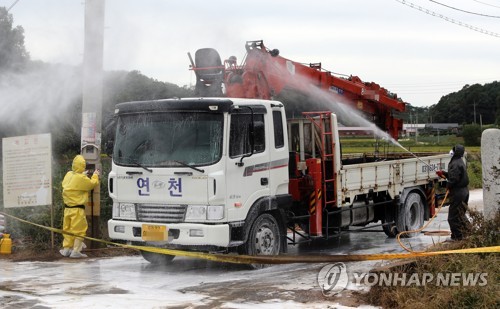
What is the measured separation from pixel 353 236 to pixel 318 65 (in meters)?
3.72

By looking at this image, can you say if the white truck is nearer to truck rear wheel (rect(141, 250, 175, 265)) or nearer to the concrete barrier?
truck rear wheel (rect(141, 250, 175, 265))

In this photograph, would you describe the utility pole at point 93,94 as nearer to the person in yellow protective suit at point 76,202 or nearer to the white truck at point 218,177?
the person in yellow protective suit at point 76,202

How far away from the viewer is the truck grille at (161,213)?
34.0 feet

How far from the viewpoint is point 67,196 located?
39.5ft

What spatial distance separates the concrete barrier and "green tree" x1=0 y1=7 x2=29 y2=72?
39.8 feet

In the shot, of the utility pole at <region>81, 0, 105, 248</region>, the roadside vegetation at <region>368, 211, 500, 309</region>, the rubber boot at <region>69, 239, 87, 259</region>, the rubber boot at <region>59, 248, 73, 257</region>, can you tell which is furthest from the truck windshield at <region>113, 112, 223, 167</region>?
the roadside vegetation at <region>368, 211, 500, 309</region>

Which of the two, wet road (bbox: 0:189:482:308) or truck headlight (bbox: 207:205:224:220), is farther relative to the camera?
truck headlight (bbox: 207:205:224:220)

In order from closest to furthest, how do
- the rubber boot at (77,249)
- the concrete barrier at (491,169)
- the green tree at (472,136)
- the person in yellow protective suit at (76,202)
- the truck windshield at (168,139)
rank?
the concrete barrier at (491,169) → the truck windshield at (168,139) → the person in yellow protective suit at (76,202) → the rubber boot at (77,249) → the green tree at (472,136)

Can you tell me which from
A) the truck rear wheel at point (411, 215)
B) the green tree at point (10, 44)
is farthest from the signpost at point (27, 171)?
the truck rear wheel at point (411, 215)

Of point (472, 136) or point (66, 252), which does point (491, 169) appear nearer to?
point (66, 252)

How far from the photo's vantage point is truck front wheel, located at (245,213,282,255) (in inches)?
420

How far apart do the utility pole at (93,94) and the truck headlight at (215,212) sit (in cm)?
332

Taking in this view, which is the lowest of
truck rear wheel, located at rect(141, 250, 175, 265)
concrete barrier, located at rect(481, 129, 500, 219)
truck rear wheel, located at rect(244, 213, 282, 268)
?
truck rear wheel, located at rect(141, 250, 175, 265)

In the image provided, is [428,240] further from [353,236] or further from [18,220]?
[18,220]
